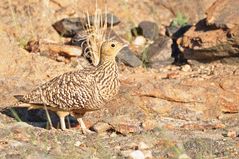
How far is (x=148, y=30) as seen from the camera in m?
12.1

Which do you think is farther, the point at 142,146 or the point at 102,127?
the point at 102,127

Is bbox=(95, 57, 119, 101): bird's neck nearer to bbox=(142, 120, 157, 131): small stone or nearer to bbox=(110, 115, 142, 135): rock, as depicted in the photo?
bbox=(110, 115, 142, 135): rock

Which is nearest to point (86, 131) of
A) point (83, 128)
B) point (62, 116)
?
point (83, 128)

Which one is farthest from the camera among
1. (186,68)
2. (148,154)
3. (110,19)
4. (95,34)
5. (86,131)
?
(110,19)

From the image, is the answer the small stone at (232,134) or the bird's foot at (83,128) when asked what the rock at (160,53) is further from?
the small stone at (232,134)

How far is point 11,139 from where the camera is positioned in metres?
7.77

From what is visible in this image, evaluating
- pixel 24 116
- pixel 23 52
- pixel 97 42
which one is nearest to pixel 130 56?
pixel 97 42

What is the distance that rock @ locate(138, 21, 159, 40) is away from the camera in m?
12.1

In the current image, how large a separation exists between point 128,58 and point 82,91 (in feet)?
10.7

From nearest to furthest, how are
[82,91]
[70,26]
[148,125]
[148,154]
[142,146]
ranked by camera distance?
[148,154]
[142,146]
[82,91]
[148,125]
[70,26]

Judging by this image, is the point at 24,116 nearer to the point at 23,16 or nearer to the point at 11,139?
the point at 11,139

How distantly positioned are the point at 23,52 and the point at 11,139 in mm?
3335

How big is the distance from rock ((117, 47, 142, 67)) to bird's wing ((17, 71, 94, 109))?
113 inches

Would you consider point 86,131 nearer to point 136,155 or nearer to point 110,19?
point 136,155
